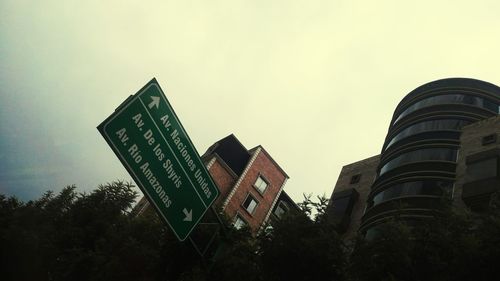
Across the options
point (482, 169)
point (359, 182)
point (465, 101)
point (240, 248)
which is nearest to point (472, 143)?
point (482, 169)

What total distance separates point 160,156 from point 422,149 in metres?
21.1

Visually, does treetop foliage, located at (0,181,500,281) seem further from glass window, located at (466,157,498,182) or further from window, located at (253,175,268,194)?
window, located at (253,175,268,194)

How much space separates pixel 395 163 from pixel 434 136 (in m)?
2.91

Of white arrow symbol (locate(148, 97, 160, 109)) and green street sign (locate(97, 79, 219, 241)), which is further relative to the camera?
white arrow symbol (locate(148, 97, 160, 109))

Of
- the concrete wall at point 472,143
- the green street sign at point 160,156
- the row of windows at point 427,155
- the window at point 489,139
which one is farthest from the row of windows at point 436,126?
the green street sign at point 160,156

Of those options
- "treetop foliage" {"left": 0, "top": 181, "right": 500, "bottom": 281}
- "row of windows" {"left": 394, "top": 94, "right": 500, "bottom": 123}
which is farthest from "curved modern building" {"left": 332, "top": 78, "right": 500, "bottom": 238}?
"treetop foliage" {"left": 0, "top": 181, "right": 500, "bottom": 281}

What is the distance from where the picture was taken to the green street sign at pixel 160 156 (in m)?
4.69

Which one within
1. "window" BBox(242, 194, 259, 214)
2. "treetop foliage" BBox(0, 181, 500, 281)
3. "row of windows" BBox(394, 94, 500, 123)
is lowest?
"treetop foliage" BBox(0, 181, 500, 281)

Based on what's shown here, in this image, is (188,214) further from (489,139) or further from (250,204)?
(250,204)

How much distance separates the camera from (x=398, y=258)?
10.3 metres

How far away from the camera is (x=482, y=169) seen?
63.6ft

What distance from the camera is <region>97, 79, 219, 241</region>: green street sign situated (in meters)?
4.69

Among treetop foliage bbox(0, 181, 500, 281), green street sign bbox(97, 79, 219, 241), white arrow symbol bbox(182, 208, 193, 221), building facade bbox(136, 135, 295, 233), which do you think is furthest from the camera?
building facade bbox(136, 135, 295, 233)

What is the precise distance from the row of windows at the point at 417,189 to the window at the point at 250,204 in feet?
51.6
